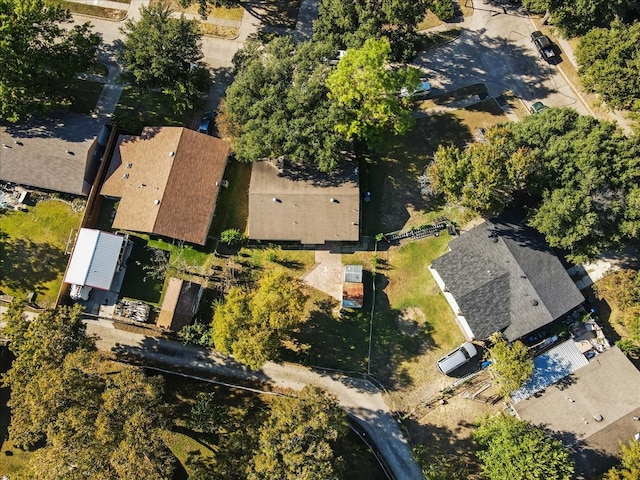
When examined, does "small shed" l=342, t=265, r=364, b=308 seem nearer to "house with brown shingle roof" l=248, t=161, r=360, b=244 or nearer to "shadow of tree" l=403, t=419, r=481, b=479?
"house with brown shingle roof" l=248, t=161, r=360, b=244

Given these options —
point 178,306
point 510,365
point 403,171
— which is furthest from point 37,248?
point 510,365

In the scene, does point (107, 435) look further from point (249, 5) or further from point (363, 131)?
point (249, 5)

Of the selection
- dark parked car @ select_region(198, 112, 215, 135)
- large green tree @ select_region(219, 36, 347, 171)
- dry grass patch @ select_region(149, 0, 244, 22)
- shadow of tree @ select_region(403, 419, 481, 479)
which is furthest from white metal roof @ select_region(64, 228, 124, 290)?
shadow of tree @ select_region(403, 419, 481, 479)

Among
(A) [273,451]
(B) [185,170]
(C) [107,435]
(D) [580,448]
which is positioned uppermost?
(B) [185,170]


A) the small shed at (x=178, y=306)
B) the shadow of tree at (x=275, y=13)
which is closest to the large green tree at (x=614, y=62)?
the shadow of tree at (x=275, y=13)

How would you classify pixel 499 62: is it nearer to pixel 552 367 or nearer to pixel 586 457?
pixel 552 367

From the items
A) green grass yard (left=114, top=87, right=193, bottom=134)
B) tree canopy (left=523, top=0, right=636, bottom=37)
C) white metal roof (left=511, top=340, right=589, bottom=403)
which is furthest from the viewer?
green grass yard (left=114, top=87, right=193, bottom=134)

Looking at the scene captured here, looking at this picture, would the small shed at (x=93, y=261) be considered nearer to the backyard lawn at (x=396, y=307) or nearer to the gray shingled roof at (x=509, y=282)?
the backyard lawn at (x=396, y=307)

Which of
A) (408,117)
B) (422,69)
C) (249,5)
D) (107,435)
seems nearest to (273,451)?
(107,435)
